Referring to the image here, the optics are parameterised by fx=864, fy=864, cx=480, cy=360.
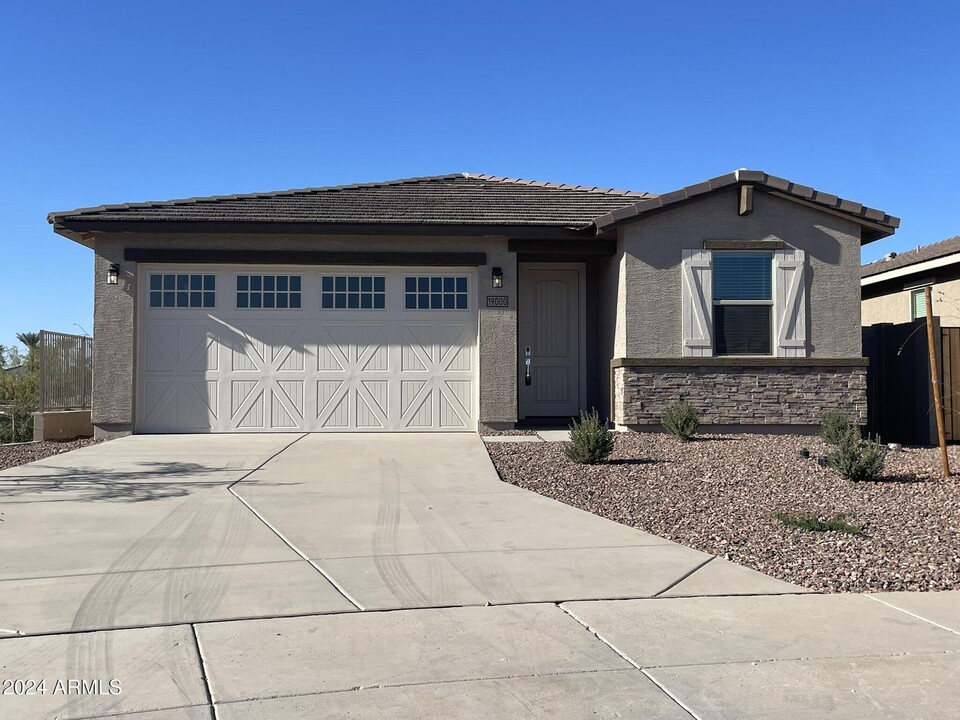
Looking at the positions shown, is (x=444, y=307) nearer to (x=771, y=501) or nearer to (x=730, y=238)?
(x=730, y=238)

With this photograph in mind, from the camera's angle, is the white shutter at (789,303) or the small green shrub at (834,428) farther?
the white shutter at (789,303)

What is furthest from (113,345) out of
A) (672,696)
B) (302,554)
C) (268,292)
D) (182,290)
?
(672,696)

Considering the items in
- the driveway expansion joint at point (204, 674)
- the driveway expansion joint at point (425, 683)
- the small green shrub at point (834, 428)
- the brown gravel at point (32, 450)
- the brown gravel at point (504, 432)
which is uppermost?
the small green shrub at point (834, 428)

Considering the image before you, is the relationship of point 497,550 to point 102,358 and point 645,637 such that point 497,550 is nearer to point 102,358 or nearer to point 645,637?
point 645,637

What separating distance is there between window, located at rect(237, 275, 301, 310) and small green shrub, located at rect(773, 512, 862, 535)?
8.91 metres

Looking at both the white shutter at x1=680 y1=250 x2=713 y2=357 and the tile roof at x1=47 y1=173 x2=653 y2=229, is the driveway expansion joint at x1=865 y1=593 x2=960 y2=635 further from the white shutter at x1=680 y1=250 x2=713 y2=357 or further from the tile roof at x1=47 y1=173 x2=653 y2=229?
the tile roof at x1=47 y1=173 x2=653 y2=229

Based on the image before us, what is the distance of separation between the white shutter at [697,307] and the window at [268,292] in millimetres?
6064

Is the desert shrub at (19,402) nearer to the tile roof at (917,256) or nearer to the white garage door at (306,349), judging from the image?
the white garage door at (306,349)

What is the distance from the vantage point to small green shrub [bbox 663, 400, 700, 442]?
12.0 meters

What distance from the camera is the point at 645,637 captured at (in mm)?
4480

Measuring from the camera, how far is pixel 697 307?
1312cm

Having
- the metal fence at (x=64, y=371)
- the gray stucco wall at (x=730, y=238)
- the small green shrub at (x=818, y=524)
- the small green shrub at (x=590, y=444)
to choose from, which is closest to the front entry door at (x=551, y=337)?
the gray stucco wall at (x=730, y=238)

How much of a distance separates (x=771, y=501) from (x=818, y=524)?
127 centimetres

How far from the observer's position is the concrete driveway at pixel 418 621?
3711 millimetres
